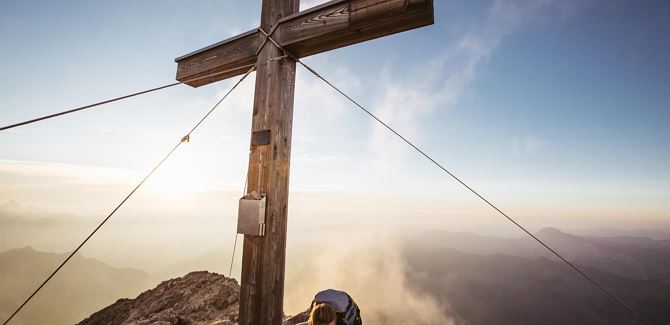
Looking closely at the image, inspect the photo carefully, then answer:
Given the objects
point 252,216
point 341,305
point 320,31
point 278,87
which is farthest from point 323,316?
point 320,31

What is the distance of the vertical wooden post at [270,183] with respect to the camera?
2.35 metres

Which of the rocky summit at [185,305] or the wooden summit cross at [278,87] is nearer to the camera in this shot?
the wooden summit cross at [278,87]

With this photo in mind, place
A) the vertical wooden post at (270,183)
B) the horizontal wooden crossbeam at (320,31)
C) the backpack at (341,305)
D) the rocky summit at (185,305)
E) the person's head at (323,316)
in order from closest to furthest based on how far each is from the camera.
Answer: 1. the horizontal wooden crossbeam at (320,31)
2. the vertical wooden post at (270,183)
3. the person's head at (323,316)
4. the backpack at (341,305)
5. the rocky summit at (185,305)

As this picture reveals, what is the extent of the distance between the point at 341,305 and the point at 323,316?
31 cm

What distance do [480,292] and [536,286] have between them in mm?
31192

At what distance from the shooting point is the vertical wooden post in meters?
2.35

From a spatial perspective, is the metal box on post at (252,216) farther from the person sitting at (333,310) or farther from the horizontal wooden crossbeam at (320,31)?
the horizontal wooden crossbeam at (320,31)

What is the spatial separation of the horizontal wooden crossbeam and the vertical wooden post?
8.1 inches

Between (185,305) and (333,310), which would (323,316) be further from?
(185,305)

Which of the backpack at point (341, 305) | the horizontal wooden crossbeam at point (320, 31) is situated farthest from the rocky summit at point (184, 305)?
the horizontal wooden crossbeam at point (320, 31)

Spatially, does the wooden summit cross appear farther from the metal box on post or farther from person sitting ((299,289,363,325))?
person sitting ((299,289,363,325))

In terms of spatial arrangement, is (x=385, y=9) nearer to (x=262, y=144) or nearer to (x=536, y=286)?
(x=262, y=144)

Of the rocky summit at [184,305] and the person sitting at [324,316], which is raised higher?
the person sitting at [324,316]

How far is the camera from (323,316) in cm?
277
